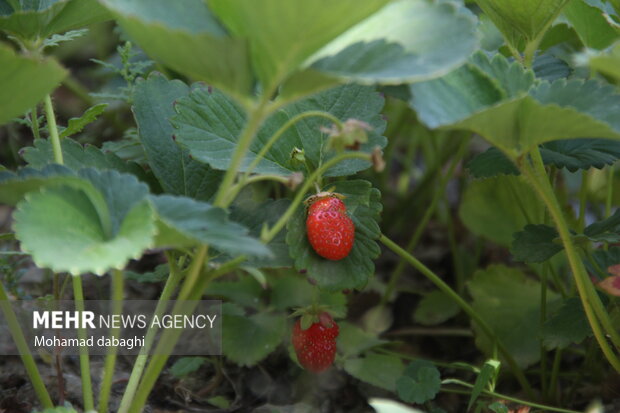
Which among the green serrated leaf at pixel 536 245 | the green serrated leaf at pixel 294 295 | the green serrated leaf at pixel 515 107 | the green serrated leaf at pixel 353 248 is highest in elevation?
the green serrated leaf at pixel 515 107

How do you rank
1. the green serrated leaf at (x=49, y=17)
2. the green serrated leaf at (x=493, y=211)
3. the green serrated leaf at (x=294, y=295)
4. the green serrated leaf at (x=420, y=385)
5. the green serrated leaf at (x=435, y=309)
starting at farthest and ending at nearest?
the green serrated leaf at (x=493, y=211) < the green serrated leaf at (x=435, y=309) < the green serrated leaf at (x=294, y=295) < the green serrated leaf at (x=420, y=385) < the green serrated leaf at (x=49, y=17)

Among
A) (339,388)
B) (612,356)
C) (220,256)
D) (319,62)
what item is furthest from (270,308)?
(319,62)

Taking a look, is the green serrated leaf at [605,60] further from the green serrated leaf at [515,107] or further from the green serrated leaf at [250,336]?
the green serrated leaf at [250,336]

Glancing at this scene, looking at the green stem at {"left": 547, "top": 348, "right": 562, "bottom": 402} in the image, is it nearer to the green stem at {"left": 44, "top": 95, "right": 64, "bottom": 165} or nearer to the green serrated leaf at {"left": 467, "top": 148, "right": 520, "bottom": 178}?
the green serrated leaf at {"left": 467, "top": 148, "right": 520, "bottom": 178}

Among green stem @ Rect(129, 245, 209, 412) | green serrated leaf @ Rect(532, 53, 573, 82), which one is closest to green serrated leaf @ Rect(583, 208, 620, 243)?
green serrated leaf @ Rect(532, 53, 573, 82)

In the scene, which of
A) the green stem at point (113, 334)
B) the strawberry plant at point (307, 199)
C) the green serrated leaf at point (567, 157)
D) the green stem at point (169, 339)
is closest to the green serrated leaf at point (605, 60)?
the strawberry plant at point (307, 199)

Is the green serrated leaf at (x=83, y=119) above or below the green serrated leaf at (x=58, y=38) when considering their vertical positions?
below

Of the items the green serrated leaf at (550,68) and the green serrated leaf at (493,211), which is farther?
the green serrated leaf at (493,211)
